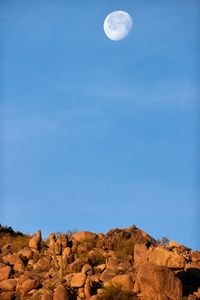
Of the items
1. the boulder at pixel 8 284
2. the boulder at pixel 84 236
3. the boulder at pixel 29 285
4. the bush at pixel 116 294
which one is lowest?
the bush at pixel 116 294

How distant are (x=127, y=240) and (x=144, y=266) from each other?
35.8 ft

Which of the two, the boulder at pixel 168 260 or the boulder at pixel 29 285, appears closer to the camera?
the boulder at pixel 168 260

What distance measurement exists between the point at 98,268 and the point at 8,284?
18.7 ft

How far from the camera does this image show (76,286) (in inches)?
1348

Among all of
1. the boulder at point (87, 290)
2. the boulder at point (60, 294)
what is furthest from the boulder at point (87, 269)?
the boulder at point (60, 294)

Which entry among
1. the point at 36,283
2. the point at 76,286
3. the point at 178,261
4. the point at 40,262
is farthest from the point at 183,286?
the point at 40,262

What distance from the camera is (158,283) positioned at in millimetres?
31219

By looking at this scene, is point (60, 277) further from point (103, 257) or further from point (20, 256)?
point (20, 256)

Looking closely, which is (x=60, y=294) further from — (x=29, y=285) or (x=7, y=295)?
(x=7, y=295)

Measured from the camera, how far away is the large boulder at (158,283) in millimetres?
31281

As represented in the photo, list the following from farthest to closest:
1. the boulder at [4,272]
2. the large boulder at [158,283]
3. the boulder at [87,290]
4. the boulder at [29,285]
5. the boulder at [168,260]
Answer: the boulder at [4,272]
the boulder at [29,285]
the boulder at [87,290]
the boulder at [168,260]
the large boulder at [158,283]

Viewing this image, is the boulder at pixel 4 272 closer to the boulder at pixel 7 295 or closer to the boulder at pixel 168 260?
the boulder at pixel 7 295

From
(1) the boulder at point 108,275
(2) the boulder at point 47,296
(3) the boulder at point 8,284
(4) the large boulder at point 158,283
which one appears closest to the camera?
(4) the large boulder at point 158,283

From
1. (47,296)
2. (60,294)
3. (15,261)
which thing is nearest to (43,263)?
(15,261)
